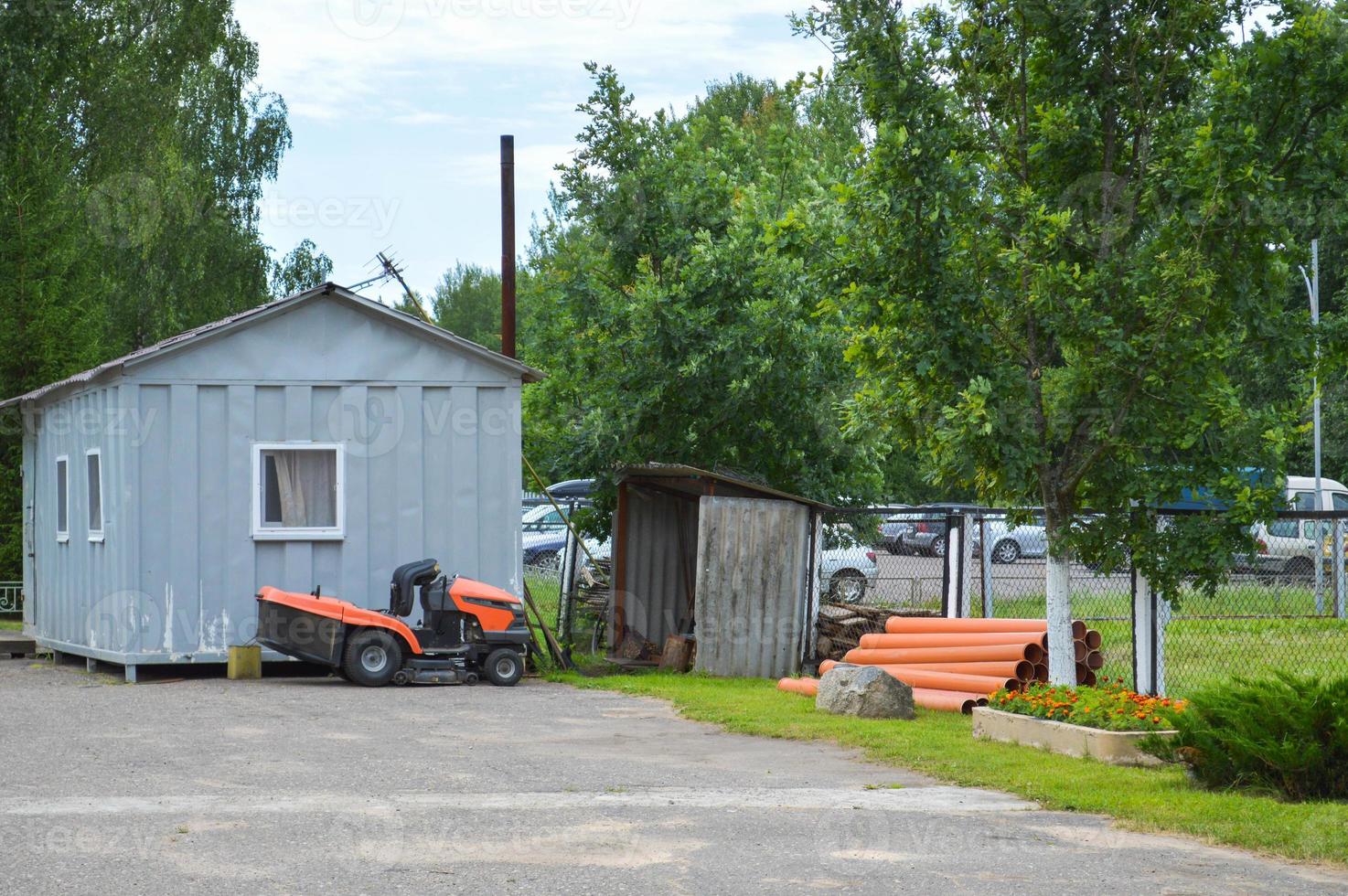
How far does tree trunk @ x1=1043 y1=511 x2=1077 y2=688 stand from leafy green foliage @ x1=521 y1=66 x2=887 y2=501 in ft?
17.2

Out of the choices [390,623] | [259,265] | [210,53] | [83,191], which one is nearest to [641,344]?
[390,623]

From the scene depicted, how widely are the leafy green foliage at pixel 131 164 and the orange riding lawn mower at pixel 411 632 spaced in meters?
12.4

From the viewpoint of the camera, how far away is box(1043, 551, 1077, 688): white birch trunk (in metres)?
11.7

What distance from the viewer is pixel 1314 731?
866 cm

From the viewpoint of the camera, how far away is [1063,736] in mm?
10352

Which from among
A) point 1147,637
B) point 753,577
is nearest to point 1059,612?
point 1147,637

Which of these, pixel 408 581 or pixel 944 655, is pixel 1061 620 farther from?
pixel 408 581

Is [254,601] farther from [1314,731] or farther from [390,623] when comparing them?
[1314,731]

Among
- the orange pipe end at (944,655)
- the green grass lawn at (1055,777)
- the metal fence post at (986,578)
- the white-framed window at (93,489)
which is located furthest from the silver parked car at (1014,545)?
the white-framed window at (93,489)

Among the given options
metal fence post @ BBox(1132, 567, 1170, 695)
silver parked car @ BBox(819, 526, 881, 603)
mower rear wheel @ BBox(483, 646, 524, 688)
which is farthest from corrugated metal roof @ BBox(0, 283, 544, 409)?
metal fence post @ BBox(1132, 567, 1170, 695)

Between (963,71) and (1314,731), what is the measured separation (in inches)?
218

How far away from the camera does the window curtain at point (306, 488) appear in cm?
1549

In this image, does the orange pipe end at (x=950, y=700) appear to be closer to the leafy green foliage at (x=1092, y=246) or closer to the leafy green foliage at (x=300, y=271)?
the leafy green foliage at (x=1092, y=246)

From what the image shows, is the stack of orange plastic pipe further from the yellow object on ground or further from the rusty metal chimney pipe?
the rusty metal chimney pipe
